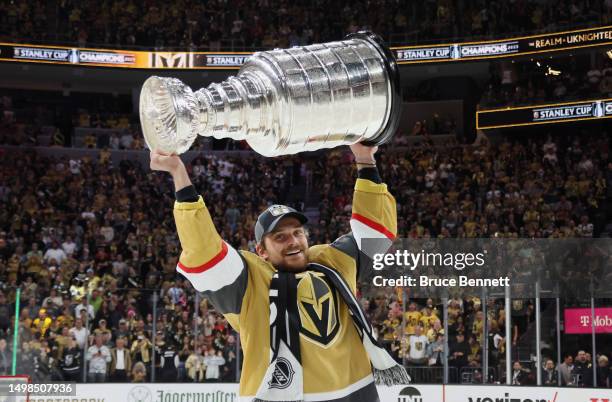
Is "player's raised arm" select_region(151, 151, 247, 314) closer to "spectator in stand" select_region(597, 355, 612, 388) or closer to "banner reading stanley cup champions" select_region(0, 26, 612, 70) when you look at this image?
"spectator in stand" select_region(597, 355, 612, 388)

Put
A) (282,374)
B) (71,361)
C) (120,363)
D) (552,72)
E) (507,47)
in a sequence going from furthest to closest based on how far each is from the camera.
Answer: (552,72) < (507,47) < (120,363) < (71,361) < (282,374)

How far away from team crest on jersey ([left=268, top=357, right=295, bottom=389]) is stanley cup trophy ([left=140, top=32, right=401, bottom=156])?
76 centimetres

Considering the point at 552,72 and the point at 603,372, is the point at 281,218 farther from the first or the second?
the point at 552,72

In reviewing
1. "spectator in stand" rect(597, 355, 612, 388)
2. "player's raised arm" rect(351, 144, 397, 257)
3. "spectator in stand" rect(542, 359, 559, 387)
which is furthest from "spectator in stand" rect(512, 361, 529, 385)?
"player's raised arm" rect(351, 144, 397, 257)

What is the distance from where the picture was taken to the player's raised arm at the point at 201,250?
9.77 ft

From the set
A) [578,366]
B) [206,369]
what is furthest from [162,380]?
[578,366]

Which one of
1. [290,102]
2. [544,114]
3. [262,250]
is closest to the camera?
[290,102]

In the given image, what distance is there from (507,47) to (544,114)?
1.94m

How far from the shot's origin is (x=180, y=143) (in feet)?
9.16

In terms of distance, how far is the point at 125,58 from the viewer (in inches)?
853

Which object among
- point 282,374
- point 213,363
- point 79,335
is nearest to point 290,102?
point 282,374

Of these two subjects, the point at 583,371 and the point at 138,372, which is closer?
the point at 583,371

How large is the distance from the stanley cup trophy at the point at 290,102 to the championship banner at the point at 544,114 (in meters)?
15.9

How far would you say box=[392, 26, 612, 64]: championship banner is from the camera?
18.7 m
